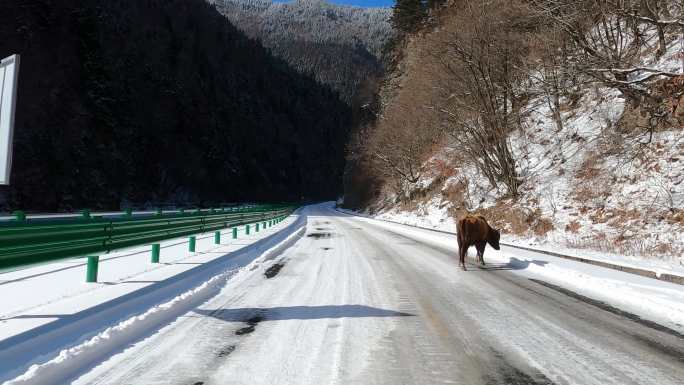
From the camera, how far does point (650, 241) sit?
42.3ft

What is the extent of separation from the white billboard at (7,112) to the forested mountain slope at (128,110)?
1166 inches

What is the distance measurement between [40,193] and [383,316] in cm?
3397

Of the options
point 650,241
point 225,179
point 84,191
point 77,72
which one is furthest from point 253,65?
point 650,241

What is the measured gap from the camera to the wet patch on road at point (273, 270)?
29.5 feet

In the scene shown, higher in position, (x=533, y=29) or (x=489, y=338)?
(x=533, y=29)

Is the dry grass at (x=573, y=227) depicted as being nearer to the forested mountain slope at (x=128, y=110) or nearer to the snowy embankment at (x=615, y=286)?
the snowy embankment at (x=615, y=286)

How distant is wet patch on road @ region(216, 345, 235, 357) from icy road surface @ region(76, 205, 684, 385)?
11 mm

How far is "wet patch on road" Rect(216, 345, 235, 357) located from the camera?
425cm

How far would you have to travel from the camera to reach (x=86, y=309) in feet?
16.5

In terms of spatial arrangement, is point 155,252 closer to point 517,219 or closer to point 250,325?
point 250,325

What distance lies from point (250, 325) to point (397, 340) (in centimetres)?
198

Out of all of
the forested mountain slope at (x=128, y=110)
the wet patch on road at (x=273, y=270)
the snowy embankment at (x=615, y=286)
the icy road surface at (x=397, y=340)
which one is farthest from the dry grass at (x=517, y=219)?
the forested mountain slope at (x=128, y=110)

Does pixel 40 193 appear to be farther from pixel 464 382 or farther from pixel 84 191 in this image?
pixel 464 382

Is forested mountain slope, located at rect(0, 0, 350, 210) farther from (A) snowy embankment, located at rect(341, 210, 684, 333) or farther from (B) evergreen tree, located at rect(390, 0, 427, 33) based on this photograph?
(B) evergreen tree, located at rect(390, 0, 427, 33)
